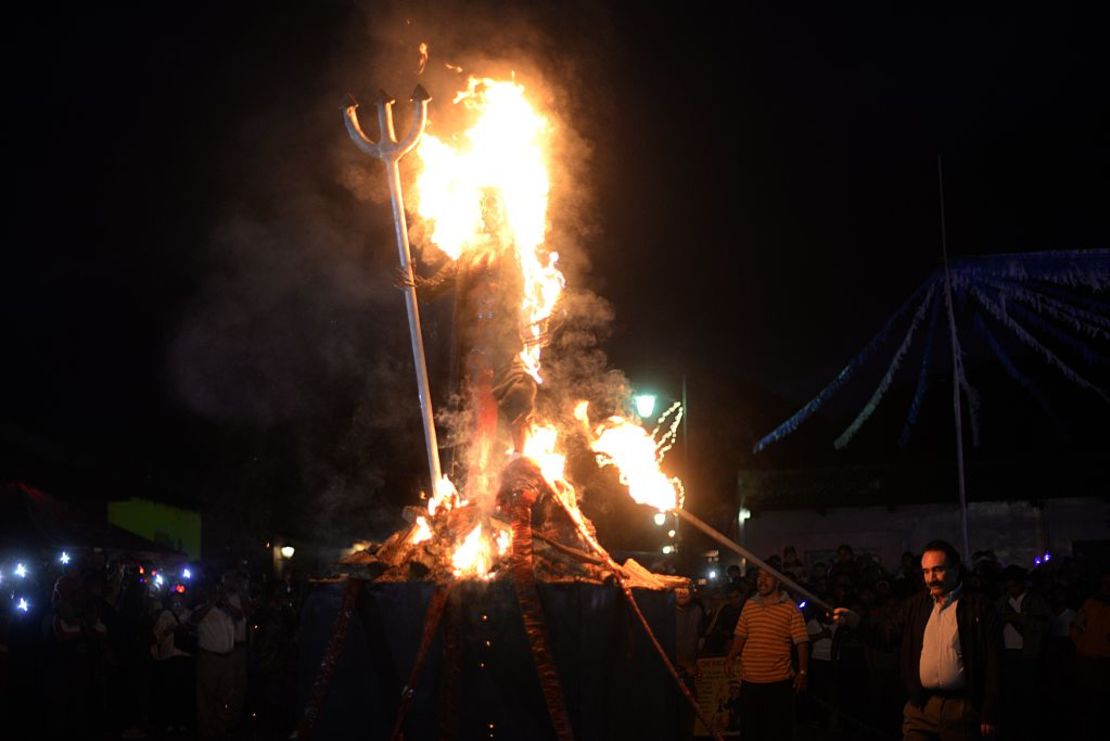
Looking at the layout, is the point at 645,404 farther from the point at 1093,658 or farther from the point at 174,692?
the point at 174,692

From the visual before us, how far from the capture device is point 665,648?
7.35 meters

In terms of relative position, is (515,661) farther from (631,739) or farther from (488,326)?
(488,326)

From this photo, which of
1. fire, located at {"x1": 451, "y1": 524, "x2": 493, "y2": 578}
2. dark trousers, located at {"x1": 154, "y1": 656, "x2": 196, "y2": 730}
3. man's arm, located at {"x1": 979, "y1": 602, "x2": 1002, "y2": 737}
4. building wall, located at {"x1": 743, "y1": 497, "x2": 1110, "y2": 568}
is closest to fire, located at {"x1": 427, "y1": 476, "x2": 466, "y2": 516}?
fire, located at {"x1": 451, "y1": 524, "x2": 493, "y2": 578}

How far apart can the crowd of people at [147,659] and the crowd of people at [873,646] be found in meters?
5.22

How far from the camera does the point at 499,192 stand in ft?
27.5

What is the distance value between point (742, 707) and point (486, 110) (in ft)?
17.4

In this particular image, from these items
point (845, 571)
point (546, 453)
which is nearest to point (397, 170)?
point (546, 453)

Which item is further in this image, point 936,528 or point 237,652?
point 936,528

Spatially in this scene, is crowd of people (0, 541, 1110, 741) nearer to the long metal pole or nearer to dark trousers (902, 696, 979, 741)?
dark trousers (902, 696, 979, 741)

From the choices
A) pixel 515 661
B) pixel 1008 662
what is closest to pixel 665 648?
pixel 515 661

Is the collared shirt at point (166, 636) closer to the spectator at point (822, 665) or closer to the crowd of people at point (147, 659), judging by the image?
the crowd of people at point (147, 659)

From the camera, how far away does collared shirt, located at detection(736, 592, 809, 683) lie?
28.0 feet

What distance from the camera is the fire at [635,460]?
28.0 feet

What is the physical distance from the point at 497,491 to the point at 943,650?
3258 mm
